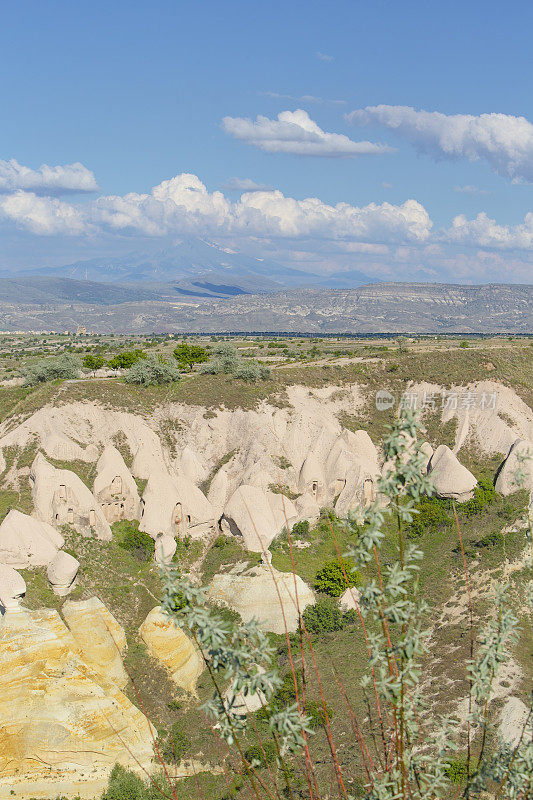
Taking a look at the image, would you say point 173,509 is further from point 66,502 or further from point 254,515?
point 66,502

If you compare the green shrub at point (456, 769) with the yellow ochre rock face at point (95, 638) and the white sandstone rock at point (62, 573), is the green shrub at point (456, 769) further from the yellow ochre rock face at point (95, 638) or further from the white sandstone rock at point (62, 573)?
the white sandstone rock at point (62, 573)

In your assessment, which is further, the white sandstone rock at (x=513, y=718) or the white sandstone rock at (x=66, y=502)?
the white sandstone rock at (x=66, y=502)

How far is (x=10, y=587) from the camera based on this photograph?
35969 millimetres

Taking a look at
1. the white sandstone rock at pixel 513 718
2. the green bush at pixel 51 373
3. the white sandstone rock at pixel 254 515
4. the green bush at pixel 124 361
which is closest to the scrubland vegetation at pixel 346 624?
the green bush at pixel 51 373

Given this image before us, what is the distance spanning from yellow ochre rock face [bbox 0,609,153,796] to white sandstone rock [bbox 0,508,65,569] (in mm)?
8653

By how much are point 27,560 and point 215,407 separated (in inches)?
948

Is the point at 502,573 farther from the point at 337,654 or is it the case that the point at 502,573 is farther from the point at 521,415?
the point at 521,415

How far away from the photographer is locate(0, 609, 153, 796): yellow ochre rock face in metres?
26.5

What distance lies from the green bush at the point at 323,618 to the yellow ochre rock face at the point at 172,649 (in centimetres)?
727

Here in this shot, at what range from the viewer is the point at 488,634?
759 centimetres

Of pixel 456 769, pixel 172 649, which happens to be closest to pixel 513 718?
pixel 456 769

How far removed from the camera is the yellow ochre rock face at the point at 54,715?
86.8 feet

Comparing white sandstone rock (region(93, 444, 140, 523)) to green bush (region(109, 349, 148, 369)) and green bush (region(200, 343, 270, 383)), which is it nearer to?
green bush (region(200, 343, 270, 383))

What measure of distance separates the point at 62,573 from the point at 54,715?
11394 mm
